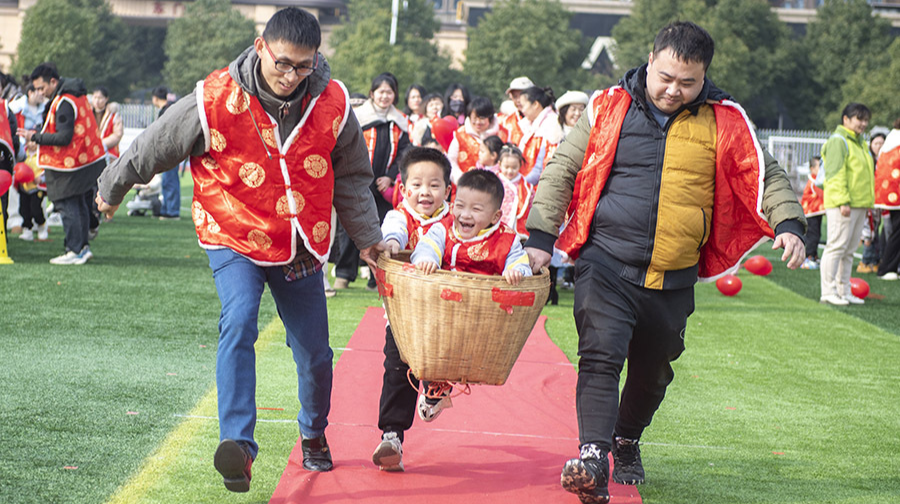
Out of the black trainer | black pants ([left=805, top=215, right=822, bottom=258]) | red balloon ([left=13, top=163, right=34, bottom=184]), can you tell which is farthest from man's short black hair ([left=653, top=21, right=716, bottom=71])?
black pants ([left=805, top=215, right=822, bottom=258])

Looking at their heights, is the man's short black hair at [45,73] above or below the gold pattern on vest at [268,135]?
below

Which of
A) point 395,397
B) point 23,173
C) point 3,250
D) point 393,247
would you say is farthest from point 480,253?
point 23,173

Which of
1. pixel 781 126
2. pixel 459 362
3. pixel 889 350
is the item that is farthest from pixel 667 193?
pixel 781 126

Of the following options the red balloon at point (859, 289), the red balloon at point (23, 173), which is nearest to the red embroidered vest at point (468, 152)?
the red balloon at point (859, 289)

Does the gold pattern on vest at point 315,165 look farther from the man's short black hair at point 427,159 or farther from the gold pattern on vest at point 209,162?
the man's short black hair at point 427,159

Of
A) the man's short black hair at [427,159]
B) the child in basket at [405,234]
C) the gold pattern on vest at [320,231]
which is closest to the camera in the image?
the gold pattern on vest at [320,231]

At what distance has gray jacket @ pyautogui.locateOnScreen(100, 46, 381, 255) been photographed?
3.93 meters

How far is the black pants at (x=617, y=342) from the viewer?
13.8 feet

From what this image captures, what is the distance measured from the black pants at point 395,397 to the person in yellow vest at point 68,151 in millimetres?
7547

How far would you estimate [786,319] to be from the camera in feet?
34.0

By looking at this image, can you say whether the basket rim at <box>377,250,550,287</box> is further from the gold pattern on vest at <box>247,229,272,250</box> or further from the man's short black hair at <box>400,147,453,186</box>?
the man's short black hair at <box>400,147,453,186</box>

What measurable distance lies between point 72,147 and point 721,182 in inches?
337

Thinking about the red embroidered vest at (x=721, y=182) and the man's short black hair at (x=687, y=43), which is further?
the red embroidered vest at (x=721, y=182)

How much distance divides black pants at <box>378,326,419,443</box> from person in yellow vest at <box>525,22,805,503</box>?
0.77 meters
